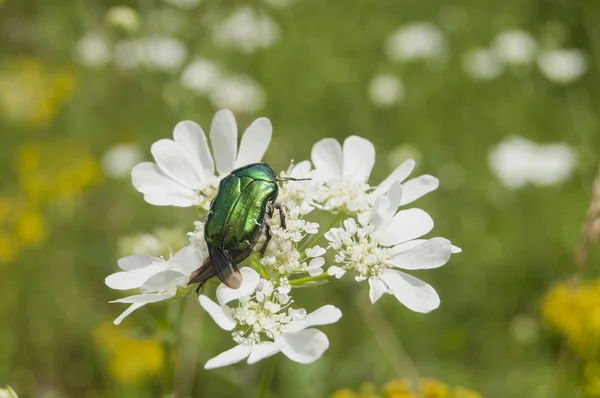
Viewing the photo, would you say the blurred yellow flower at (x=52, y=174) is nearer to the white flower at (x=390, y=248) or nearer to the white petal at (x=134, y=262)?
the white petal at (x=134, y=262)

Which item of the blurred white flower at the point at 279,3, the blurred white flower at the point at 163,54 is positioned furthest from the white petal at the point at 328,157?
the blurred white flower at the point at 279,3

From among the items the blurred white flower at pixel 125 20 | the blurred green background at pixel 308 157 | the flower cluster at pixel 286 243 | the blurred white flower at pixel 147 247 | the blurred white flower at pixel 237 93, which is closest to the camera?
the flower cluster at pixel 286 243

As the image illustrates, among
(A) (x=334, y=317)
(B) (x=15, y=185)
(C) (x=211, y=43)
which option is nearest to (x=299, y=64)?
(C) (x=211, y=43)

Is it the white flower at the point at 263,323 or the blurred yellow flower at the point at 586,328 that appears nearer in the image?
the white flower at the point at 263,323

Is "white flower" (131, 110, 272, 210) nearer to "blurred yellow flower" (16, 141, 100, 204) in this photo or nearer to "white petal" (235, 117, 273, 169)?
"white petal" (235, 117, 273, 169)

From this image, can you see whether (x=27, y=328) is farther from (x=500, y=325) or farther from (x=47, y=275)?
(x=500, y=325)

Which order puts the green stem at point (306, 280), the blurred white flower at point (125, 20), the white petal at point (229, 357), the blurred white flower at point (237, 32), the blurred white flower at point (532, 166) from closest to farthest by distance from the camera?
the white petal at point (229, 357) → the green stem at point (306, 280) → the blurred white flower at point (125, 20) → the blurred white flower at point (532, 166) → the blurred white flower at point (237, 32)
